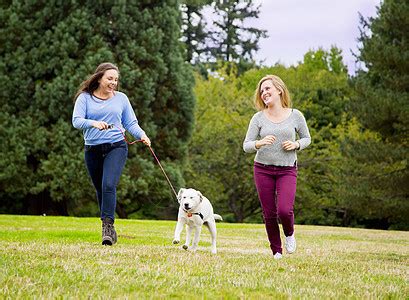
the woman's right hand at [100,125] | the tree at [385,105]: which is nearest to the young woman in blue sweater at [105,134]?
the woman's right hand at [100,125]

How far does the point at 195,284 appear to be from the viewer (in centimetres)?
448

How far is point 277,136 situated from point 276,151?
161mm

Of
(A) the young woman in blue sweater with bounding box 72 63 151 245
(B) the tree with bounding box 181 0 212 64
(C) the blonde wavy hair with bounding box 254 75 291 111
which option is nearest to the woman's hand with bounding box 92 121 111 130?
(A) the young woman in blue sweater with bounding box 72 63 151 245

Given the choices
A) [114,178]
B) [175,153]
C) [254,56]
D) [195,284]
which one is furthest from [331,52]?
[195,284]

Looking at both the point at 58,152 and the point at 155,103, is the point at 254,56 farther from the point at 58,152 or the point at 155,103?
the point at 58,152

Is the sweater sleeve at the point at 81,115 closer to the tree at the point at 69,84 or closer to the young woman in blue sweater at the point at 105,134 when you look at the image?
the young woman in blue sweater at the point at 105,134

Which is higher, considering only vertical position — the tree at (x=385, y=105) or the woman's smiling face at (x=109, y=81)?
the tree at (x=385, y=105)

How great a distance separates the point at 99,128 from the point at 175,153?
18637 mm

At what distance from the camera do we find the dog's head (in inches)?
299

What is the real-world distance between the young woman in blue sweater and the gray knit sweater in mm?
1391

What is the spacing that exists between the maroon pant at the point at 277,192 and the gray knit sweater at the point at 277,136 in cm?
9

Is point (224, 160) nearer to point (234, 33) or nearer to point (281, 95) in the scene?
point (234, 33)

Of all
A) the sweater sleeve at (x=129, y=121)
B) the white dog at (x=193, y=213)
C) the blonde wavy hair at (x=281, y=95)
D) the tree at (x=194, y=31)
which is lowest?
the white dog at (x=193, y=213)

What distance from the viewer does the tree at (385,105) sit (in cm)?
2144
